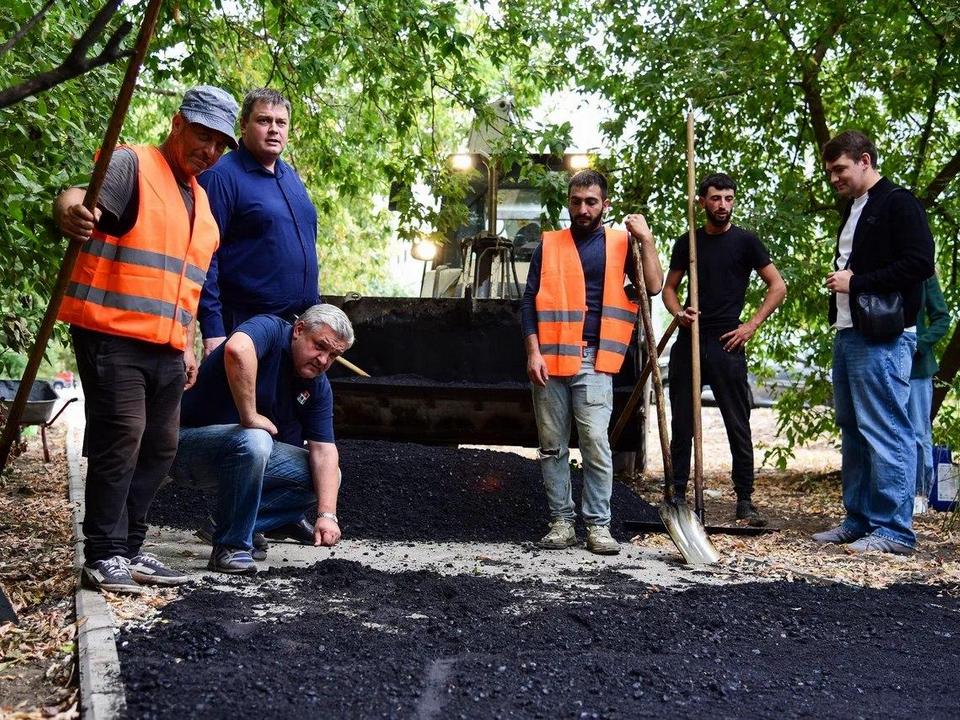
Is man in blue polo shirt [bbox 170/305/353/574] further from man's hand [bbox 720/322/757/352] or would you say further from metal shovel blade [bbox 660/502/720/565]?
man's hand [bbox 720/322/757/352]

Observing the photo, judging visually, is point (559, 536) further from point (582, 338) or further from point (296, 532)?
point (296, 532)

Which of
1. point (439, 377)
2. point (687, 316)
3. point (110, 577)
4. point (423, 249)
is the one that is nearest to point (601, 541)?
point (687, 316)

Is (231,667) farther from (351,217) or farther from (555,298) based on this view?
(351,217)

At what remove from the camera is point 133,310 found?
4.17m

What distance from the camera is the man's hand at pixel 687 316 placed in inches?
249

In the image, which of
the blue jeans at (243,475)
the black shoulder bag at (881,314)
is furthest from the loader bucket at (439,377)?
the blue jeans at (243,475)

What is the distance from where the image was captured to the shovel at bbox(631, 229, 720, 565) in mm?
5422

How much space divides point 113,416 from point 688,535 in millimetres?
2806

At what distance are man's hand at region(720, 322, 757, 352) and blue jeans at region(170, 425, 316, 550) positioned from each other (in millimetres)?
2803

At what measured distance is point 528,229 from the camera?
1081cm

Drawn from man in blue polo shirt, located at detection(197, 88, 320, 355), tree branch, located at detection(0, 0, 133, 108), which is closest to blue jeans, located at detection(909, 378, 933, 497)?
man in blue polo shirt, located at detection(197, 88, 320, 355)

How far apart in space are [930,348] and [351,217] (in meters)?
16.2

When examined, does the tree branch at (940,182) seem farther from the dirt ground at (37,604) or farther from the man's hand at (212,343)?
→ the dirt ground at (37,604)

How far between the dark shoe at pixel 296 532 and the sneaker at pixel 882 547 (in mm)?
2733
